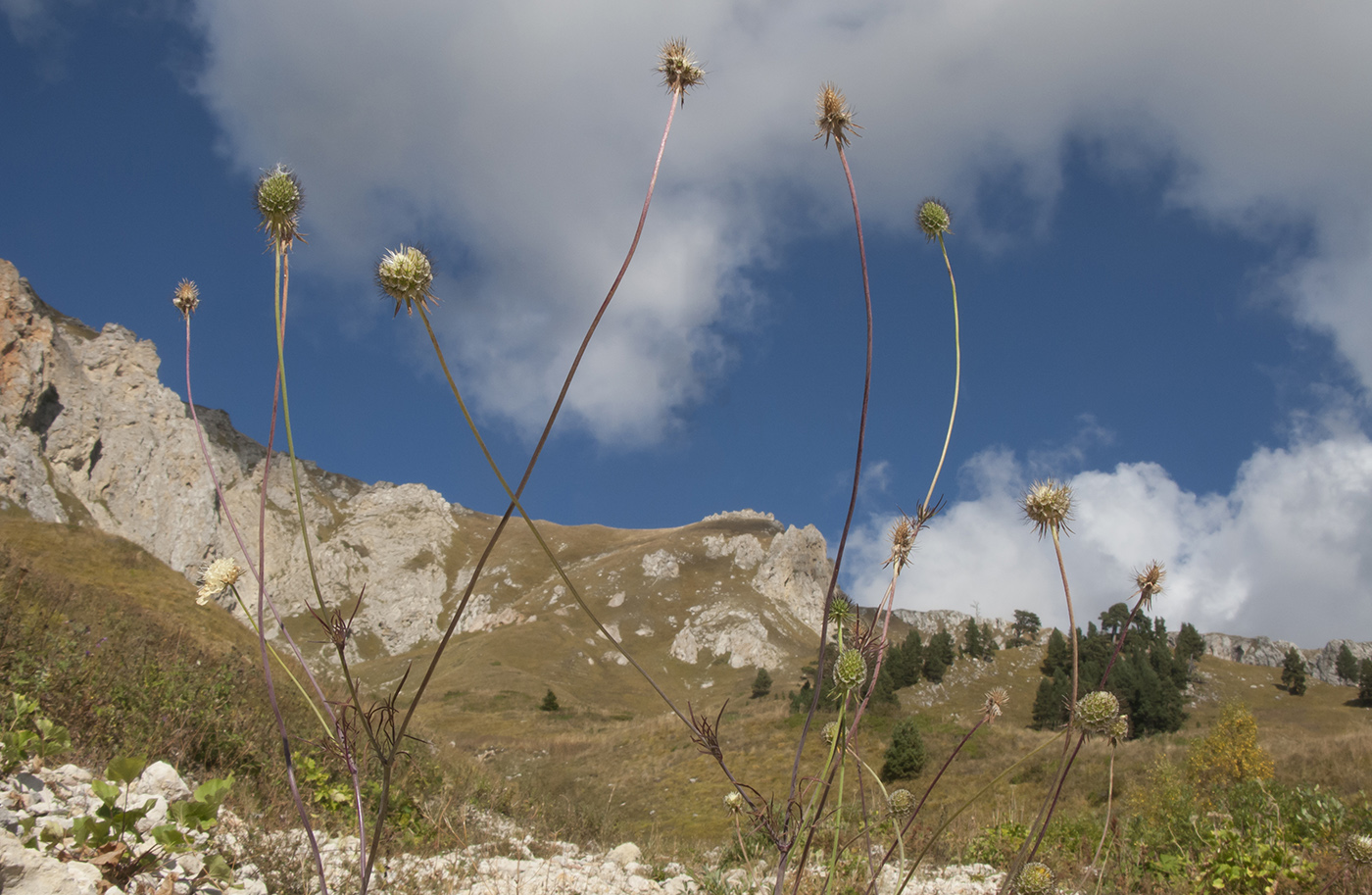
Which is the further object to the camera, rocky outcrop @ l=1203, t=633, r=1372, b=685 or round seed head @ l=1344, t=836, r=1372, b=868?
rocky outcrop @ l=1203, t=633, r=1372, b=685

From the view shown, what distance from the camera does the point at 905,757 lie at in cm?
2194

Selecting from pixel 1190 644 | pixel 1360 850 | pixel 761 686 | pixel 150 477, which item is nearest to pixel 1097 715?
pixel 1360 850

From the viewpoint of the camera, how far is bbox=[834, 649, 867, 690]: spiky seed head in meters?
2.35

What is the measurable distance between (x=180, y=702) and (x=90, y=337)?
11678cm

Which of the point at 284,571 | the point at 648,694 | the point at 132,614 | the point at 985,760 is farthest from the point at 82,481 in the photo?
the point at 985,760

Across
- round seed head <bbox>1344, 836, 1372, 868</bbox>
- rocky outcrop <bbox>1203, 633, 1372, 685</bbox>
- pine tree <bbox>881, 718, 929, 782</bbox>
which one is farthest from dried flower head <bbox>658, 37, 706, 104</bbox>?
rocky outcrop <bbox>1203, 633, 1372, 685</bbox>

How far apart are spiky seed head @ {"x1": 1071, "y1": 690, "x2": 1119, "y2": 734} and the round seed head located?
6.92 ft

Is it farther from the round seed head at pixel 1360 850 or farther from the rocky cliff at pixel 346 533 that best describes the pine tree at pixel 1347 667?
the round seed head at pixel 1360 850

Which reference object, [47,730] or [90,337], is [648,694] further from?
[47,730]

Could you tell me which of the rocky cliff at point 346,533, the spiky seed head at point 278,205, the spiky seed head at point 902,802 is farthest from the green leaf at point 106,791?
the rocky cliff at point 346,533

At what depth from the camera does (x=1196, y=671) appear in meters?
105

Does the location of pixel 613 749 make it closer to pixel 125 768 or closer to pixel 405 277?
pixel 125 768

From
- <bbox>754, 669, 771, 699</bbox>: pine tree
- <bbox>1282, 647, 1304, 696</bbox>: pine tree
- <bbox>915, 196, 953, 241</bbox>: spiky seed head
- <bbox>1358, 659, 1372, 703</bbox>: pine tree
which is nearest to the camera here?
<bbox>915, 196, 953, 241</bbox>: spiky seed head

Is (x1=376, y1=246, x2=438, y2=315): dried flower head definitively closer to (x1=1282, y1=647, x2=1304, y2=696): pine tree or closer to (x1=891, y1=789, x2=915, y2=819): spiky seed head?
(x1=891, y1=789, x2=915, y2=819): spiky seed head
